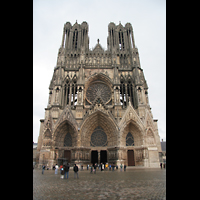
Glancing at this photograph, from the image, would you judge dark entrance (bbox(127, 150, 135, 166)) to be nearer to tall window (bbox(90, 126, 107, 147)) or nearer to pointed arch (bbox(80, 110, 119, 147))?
pointed arch (bbox(80, 110, 119, 147))

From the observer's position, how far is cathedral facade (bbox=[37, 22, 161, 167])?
2127 centimetres

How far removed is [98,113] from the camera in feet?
75.9

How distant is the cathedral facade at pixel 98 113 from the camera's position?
21266mm

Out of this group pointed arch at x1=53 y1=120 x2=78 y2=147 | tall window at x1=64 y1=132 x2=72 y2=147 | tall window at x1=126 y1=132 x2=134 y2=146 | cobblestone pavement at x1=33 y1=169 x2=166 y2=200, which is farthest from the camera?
tall window at x1=126 y1=132 x2=134 y2=146

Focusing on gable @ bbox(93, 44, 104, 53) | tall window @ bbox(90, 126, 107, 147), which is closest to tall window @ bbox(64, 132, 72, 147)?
tall window @ bbox(90, 126, 107, 147)

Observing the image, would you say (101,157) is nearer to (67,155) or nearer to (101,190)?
(67,155)

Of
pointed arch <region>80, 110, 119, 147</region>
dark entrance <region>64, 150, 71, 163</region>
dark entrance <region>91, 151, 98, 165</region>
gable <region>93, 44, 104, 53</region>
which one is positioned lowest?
dark entrance <region>91, 151, 98, 165</region>

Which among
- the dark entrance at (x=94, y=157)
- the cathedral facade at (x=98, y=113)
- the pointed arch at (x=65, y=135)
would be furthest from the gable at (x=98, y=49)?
the dark entrance at (x=94, y=157)

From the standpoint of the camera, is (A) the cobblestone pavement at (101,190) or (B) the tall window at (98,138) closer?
(A) the cobblestone pavement at (101,190)

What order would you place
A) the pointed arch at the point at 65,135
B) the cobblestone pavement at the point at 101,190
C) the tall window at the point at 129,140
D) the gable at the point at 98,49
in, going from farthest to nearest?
the gable at the point at 98,49, the tall window at the point at 129,140, the pointed arch at the point at 65,135, the cobblestone pavement at the point at 101,190

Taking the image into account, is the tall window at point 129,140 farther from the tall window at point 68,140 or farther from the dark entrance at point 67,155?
the dark entrance at point 67,155

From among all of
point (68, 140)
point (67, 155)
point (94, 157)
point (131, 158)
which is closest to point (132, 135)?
point (131, 158)

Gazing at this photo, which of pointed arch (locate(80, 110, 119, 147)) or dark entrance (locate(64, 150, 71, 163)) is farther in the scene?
pointed arch (locate(80, 110, 119, 147))
